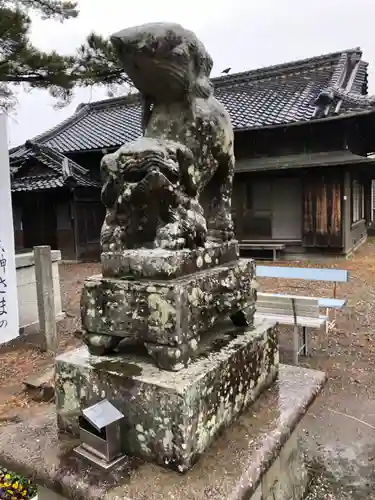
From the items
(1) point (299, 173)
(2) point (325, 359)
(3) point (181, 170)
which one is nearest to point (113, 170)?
(3) point (181, 170)

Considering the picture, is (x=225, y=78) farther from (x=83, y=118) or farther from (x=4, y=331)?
(x=4, y=331)

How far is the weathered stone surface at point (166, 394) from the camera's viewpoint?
1.38 metres

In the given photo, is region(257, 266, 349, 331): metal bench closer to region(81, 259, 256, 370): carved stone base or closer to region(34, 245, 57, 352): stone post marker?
region(34, 245, 57, 352): stone post marker

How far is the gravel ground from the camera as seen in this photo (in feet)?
8.46

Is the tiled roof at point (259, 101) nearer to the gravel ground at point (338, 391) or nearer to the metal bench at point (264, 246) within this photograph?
the metal bench at point (264, 246)

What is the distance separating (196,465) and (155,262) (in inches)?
29.8

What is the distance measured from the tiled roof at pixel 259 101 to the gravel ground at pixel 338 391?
258 inches

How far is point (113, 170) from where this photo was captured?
1.58m

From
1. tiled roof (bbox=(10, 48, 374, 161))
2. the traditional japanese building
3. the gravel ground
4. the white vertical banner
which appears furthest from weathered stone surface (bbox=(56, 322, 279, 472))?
tiled roof (bbox=(10, 48, 374, 161))

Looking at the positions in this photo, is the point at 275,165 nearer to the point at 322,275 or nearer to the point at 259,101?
the point at 259,101

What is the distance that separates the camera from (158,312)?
4.77 ft

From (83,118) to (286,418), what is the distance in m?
20.0

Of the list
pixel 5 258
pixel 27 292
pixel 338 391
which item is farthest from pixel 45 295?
pixel 338 391

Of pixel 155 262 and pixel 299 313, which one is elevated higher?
pixel 155 262
